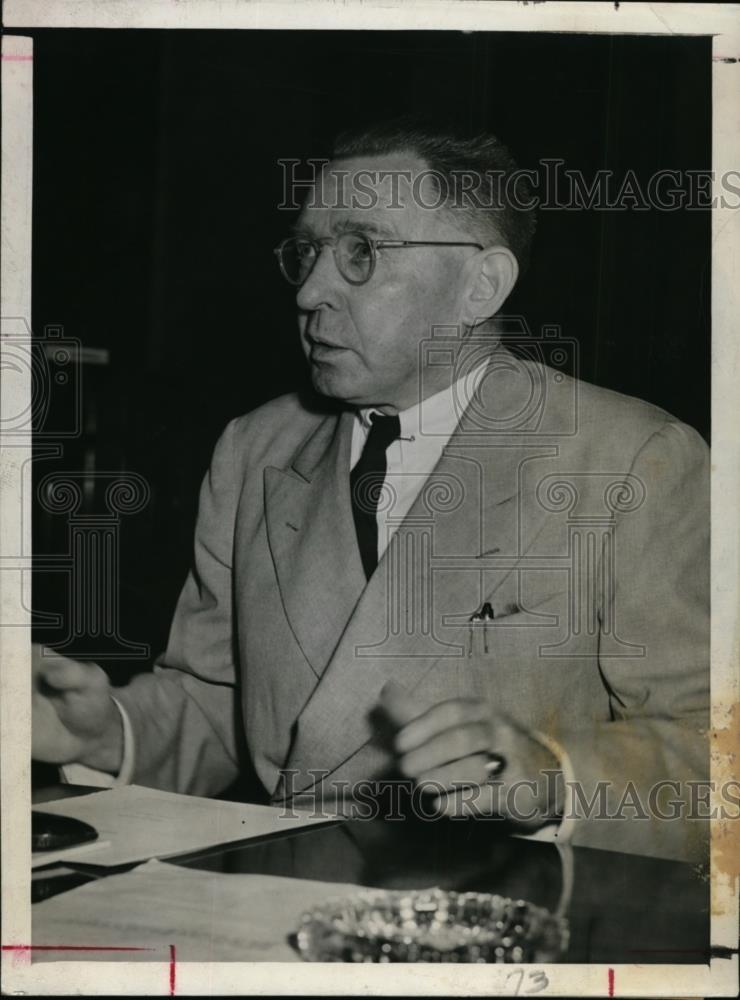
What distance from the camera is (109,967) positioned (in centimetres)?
211

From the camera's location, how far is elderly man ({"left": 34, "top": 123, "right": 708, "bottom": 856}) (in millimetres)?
2084

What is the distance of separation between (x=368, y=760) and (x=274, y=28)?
4.43ft

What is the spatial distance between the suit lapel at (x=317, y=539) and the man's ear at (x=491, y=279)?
32 cm

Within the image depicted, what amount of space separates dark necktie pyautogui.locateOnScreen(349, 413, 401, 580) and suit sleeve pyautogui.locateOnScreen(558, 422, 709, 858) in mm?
434

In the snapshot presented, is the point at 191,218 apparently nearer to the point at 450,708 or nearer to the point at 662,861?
the point at 450,708

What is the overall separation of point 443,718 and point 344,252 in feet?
2.85

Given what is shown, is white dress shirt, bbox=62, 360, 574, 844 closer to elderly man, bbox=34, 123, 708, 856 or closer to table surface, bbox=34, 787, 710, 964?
elderly man, bbox=34, 123, 708, 856

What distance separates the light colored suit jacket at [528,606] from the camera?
2.08 meters

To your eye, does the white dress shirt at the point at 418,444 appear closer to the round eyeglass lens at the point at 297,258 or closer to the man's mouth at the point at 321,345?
the man's mouth at the point at 321,345

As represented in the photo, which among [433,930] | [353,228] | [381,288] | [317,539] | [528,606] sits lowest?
[433,930]

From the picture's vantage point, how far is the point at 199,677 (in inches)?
85.7

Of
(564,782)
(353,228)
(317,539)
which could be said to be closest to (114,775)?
(317,539)

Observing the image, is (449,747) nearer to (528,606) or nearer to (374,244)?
(528,606)

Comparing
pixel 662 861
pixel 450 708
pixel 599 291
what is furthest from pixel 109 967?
pixel 599 291
